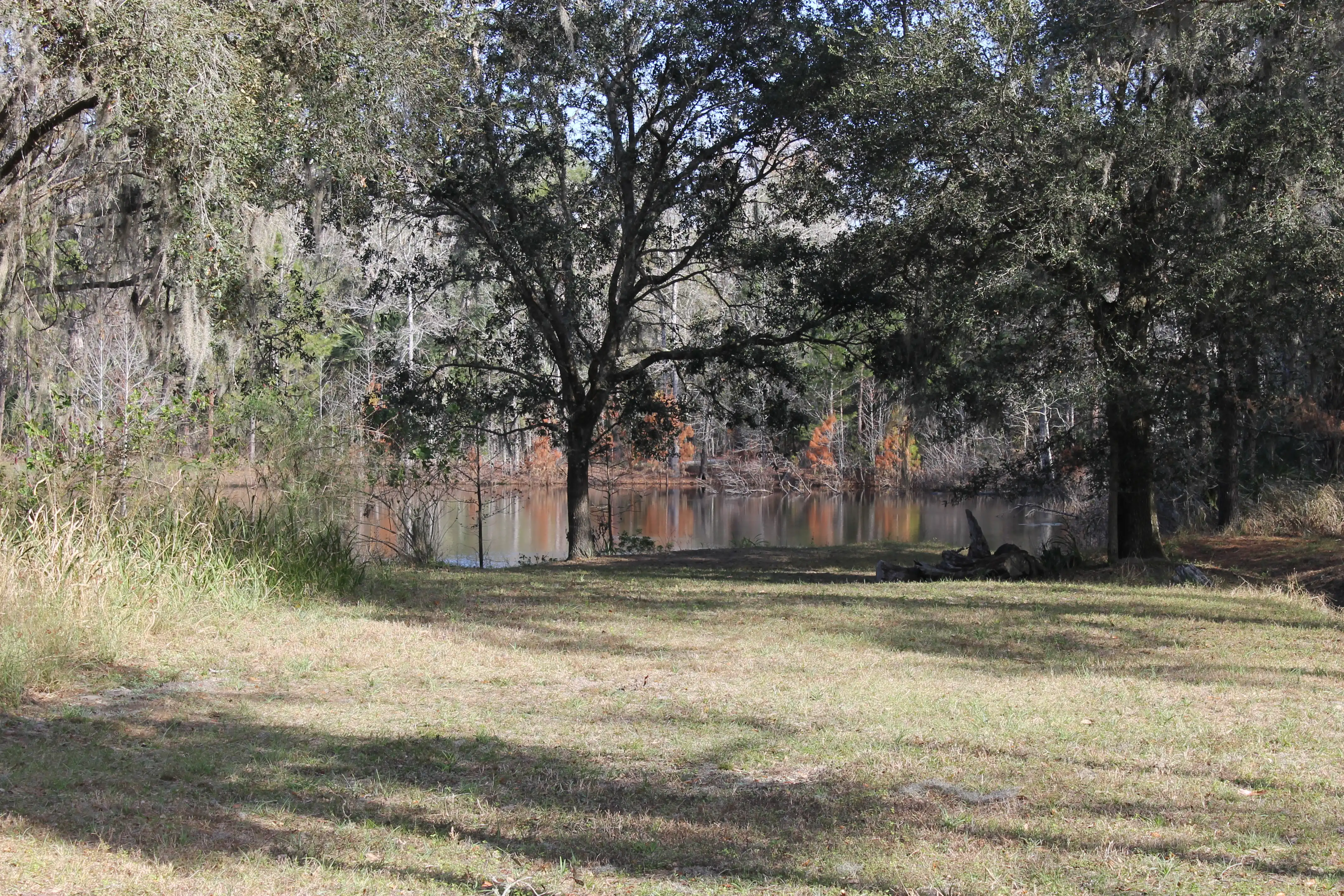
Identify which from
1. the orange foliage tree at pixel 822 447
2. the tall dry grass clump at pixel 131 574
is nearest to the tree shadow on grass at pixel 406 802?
the tall dry grass clump at pixel 131 574

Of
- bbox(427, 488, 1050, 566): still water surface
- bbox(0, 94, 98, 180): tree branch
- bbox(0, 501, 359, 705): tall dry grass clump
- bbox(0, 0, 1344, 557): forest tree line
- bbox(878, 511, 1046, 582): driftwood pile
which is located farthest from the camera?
bbox(427, 488, 1050, 566): still water surface

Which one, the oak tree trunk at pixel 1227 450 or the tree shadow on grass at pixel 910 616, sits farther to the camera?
the oak tree trunk at pixel 1227 450

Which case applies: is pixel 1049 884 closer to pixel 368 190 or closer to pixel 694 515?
pixel 368 190

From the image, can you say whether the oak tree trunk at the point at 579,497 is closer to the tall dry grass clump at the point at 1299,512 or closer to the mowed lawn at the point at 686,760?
the mowed lawn at the point at 686,760

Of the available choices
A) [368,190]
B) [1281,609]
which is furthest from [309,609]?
[1281,609]

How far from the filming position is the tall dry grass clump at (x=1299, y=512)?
1582cm

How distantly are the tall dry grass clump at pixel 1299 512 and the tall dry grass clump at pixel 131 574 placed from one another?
12.7m

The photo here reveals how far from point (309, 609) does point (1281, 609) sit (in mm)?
8179

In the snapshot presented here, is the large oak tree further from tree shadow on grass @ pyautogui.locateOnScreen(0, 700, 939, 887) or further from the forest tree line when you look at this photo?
tree shadow on grass @ pyautogui.locateOnScreen(0, 700, 939, 887)

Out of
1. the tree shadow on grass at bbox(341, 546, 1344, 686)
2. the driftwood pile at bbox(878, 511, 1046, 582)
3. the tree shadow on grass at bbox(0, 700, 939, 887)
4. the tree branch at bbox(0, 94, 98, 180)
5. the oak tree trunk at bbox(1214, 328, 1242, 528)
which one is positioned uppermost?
the tree branch at bbox(0, 94, 98, 180)

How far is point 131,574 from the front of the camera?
329 inches

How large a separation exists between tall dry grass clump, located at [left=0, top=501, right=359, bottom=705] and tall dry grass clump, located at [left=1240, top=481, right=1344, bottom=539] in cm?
1266

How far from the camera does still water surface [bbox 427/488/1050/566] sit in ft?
80.6

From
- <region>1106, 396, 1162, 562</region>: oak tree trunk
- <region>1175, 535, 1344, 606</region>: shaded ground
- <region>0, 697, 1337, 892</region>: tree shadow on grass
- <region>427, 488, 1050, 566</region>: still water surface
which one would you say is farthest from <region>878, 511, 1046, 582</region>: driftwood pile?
<region>0, 697, 1337, 892</region>: tree shadow on grass
